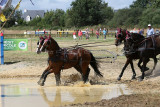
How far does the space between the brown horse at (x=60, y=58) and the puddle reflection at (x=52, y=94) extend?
0.63m

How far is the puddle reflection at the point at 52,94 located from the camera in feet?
30.7

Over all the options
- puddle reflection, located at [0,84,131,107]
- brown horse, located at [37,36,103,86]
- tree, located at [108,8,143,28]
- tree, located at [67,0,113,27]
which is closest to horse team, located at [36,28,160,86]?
brown horse, located at [37,36,103,86]

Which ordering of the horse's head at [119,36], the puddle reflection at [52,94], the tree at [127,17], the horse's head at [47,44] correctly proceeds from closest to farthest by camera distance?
the puddle reflection at [52,94] < the horse's head at [47,44] < the horse's head at [119,36] < the tree at [127,17]

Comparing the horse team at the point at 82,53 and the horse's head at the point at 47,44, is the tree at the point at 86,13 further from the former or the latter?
the horse's head at the point at 47,44

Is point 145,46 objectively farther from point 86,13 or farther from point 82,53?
point 86,13

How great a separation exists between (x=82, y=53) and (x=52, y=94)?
2.34 meters

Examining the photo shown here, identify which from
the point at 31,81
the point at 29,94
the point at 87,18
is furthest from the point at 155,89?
the point at 87,18

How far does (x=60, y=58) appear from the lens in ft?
38.7

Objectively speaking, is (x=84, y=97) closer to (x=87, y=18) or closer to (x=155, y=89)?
(x=155, y=89)

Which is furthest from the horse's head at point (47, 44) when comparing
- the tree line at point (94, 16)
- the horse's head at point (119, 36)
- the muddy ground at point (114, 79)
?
the tree line at point (94, 16)

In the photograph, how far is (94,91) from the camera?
11.1 meters

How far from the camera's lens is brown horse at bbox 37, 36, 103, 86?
1165 centimetres

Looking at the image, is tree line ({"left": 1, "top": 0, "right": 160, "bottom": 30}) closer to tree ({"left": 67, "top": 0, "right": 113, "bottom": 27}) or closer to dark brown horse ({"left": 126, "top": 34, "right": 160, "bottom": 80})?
tree ({"left": 67, "top": 0, "right": 113, "bottom": 27})

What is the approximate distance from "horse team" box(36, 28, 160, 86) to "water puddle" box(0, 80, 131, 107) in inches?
26.3
